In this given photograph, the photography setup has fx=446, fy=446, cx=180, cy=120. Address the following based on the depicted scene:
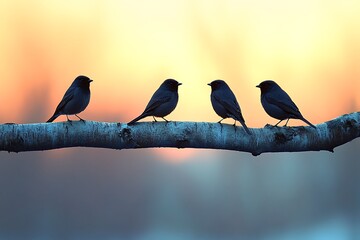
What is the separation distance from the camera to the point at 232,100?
8.76m

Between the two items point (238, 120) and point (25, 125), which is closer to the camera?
point (25, 125)

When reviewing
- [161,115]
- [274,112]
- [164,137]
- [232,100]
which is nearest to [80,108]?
[161,115]

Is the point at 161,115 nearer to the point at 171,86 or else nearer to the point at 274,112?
the point at 171,86

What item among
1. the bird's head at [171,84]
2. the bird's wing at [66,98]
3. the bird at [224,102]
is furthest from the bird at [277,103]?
the bird's wing at [66,98]

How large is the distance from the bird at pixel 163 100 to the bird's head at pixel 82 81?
1405 millimetres

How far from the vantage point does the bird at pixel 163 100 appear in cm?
826

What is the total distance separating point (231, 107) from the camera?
8.40 meters

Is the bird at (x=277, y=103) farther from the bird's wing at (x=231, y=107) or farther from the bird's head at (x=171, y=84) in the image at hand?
the bird's head at (x=171, y=84)

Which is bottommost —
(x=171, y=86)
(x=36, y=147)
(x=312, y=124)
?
(x=36, y=147)

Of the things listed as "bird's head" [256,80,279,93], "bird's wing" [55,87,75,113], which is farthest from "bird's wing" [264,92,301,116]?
"bird's wing" [55,87,75,113]

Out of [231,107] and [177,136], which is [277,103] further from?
[177,136]

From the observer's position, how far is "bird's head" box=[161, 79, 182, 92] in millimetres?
9325

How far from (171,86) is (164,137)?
2.62 meters

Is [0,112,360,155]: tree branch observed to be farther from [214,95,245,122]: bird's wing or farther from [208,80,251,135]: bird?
[214,95,245,122]: bird's wing
